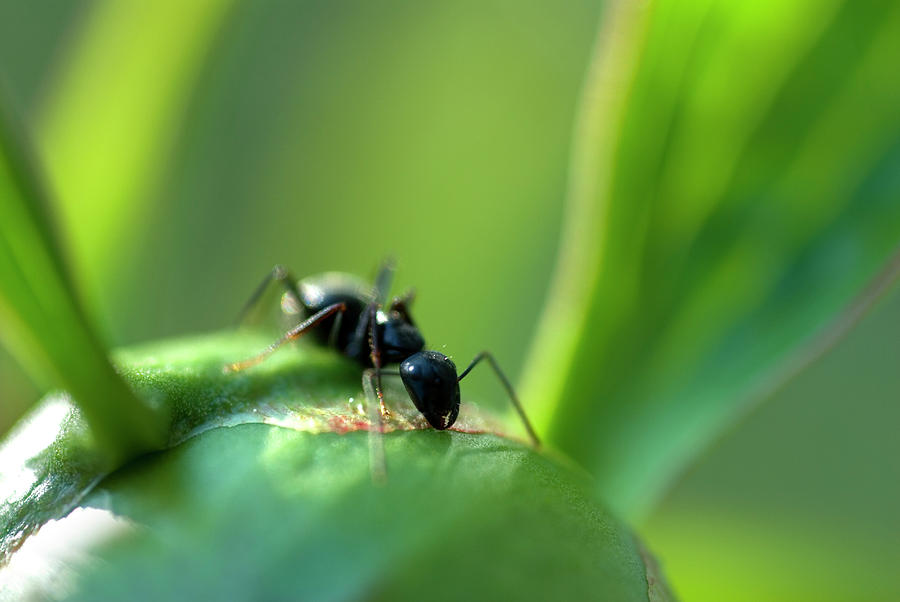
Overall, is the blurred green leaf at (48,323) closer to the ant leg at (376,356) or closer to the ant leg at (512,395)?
the ant leg at (376,356)

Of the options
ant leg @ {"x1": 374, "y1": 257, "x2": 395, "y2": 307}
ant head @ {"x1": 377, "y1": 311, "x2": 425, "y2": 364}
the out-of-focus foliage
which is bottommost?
the out-of-focus foliage

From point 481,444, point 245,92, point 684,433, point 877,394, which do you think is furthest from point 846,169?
point 245,92

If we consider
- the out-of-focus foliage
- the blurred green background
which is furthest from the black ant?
the out-of-focus foliage

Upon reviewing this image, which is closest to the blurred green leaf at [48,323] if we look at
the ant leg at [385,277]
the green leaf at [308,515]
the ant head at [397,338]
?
the green leaf at [308,515]

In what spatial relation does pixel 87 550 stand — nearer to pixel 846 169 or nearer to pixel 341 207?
pixel 846 169

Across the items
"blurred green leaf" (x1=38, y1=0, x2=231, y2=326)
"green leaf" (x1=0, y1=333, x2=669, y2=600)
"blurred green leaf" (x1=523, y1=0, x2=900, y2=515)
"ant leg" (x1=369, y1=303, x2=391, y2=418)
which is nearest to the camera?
"green leaf" (x1=0, y1=333, x2=669, y2=600)

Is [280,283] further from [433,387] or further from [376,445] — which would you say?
[376,445]

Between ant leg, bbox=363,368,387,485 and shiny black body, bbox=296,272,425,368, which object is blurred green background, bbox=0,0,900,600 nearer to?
shiny black body, bbox=296,272,425,368
